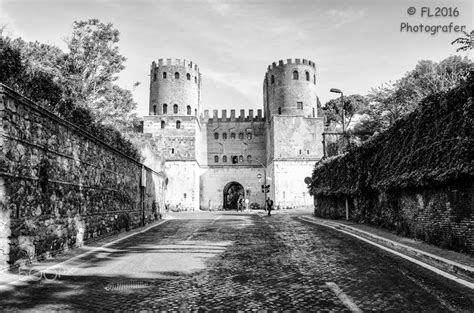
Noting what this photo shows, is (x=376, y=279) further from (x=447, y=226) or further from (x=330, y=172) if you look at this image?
(x=330, y=172)

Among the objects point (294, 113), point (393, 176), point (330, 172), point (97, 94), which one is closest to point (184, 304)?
point (393, 176)

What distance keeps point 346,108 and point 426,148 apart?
59016 mm

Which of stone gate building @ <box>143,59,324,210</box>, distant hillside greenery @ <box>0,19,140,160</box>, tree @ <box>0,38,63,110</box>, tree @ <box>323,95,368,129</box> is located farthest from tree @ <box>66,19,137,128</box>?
tree @ <box>323,95,368,129</box>

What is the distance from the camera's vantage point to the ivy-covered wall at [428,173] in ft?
26.8

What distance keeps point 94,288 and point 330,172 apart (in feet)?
59.8

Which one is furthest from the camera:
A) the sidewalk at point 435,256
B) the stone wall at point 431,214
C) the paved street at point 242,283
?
the stone wall at point 431,214

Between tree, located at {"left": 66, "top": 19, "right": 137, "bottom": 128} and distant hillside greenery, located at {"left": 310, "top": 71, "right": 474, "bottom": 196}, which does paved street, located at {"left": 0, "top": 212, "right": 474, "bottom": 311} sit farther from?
tree, located at {"left": 66, "top": 19, "right": 137, "bottom": 128}

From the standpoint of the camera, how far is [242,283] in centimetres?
592

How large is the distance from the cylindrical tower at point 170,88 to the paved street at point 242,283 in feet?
157

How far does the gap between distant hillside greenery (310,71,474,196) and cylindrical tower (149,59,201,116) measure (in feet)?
137

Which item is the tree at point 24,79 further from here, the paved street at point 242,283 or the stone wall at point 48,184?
the paved street at point 242,283

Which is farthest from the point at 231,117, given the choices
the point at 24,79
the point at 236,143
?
the point at 24,79

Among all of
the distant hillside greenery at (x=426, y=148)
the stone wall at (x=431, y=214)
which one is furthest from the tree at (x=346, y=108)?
the stone wall at (x=431, y=214)

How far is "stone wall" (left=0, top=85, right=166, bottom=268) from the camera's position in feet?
23.1
